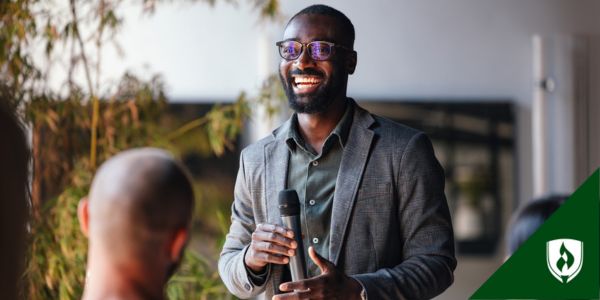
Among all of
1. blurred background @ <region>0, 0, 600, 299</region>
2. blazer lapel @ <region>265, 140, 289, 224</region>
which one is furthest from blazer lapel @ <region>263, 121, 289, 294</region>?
blurred background @ <region>0, 0, 600, 299</region>

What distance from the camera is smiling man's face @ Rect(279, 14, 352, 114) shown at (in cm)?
254

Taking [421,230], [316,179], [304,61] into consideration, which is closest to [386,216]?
[421,230]

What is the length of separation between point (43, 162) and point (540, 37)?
4077 millimetres

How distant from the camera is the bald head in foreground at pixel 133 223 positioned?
64.8 inches

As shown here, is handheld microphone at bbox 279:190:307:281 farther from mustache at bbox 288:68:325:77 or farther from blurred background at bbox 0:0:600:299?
blurred background at bbox 0:0:600:299

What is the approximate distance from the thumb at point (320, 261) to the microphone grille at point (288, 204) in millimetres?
91

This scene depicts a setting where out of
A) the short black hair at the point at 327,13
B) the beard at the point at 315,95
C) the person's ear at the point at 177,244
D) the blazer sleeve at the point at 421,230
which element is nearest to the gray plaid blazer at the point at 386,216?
the blazer sleeve at the point at 421,230

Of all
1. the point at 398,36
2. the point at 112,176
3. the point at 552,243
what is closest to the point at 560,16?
the point at 398,36

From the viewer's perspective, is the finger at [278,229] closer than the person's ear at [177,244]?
No

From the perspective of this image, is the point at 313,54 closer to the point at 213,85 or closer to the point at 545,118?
the point at 213,85

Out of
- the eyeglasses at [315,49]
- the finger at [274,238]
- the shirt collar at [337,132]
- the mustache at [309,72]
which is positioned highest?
the eyeglasses at [315,49]

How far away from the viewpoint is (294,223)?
2.33 m

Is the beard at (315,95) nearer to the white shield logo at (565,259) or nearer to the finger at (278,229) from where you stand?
the finger at (278,229)

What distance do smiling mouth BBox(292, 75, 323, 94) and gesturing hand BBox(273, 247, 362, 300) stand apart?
1.36ft
